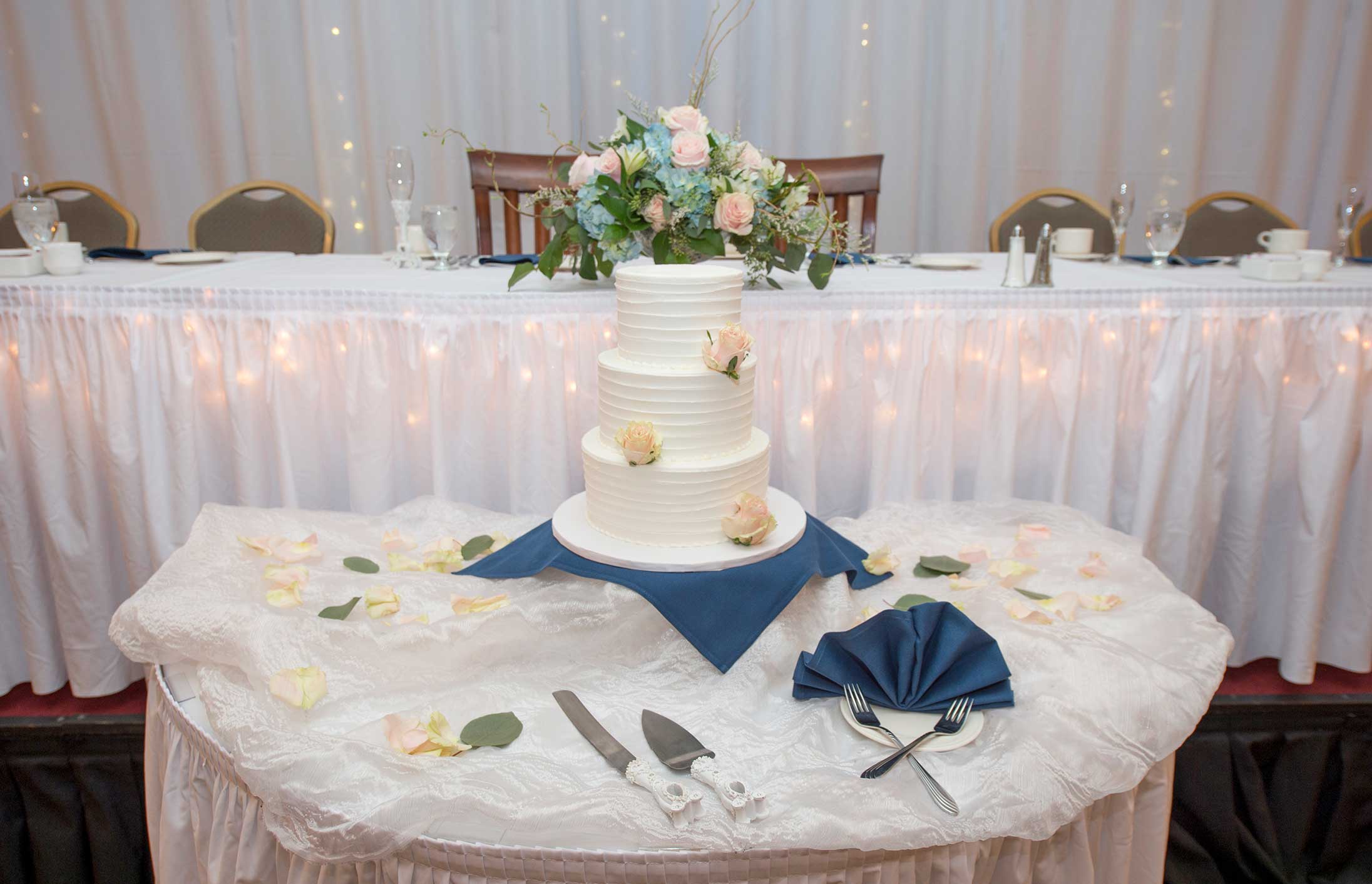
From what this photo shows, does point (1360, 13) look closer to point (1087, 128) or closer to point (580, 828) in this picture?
point (1087, 128)

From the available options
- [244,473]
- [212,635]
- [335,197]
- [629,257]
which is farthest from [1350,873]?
[335,197]

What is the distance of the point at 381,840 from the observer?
32.8 inches

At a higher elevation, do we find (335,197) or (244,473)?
(335,197)

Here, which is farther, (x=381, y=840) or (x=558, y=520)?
(x=558, y=520)

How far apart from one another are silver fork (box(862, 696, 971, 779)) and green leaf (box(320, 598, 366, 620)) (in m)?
0.73

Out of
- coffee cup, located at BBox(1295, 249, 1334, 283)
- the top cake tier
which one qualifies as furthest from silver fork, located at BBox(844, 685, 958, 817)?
coffee cup, located at BBox(1295, 249, 1334, 283)

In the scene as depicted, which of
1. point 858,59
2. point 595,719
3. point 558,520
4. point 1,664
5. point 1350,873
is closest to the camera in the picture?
point 595,719

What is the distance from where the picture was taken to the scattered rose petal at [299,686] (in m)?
1.00

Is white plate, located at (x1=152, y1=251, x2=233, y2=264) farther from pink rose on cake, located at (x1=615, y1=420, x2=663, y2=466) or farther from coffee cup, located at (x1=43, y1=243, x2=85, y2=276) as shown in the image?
pink rose on cake, located at (x1=615, y1=420, x2=663, y2=466)

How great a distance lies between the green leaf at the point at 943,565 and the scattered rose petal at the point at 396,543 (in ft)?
2.85

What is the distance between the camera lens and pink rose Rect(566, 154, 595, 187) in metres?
1.62

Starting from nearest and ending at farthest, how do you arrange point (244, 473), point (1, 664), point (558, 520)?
point (558, 520), point (244, 473), point (1, 664)

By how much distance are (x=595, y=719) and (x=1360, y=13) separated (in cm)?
546

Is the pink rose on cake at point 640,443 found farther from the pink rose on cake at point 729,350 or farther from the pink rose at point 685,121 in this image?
the pink rose at point 685,121
